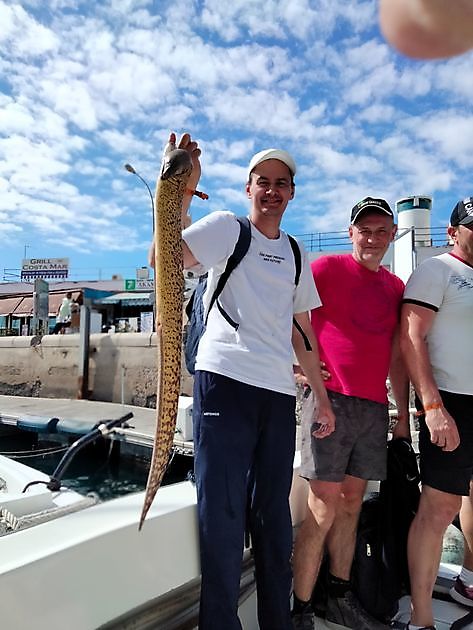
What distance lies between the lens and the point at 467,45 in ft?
3.27

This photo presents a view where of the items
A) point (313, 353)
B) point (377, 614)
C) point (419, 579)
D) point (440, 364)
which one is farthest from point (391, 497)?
point (313, 353)

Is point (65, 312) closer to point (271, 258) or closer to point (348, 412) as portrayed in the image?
point (348, 412)

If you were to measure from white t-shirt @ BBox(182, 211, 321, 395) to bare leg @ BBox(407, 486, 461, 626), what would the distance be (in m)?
0.97

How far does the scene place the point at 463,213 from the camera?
253 centimetres

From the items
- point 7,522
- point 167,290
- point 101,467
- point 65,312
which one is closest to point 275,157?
point 167,290

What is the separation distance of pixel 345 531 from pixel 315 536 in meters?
0.25

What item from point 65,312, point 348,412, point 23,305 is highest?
point 23,305

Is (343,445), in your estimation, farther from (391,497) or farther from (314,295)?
Answer: (314,295)

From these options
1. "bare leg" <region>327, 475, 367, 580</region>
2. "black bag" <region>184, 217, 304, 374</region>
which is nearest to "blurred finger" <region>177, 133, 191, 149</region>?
"black bag" <region>184, 217, 304, 374</region>

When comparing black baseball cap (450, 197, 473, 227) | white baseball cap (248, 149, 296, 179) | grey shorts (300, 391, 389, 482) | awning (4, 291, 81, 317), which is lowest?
grey shorts (300, 391, 389, 482)

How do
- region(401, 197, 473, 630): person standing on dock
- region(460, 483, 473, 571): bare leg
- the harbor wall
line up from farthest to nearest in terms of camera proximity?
the harbor wall
region(460, 483, 473, 571): bare leg
region(401, 197, 473, 630): person standing on dock

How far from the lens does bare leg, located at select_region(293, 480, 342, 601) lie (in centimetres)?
239

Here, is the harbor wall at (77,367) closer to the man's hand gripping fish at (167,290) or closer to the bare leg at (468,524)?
the bare leg at (468,524)

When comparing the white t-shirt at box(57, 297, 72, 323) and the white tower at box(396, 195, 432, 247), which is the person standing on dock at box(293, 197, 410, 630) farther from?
the white t-shirt at box(57, 297, 72, 323)
